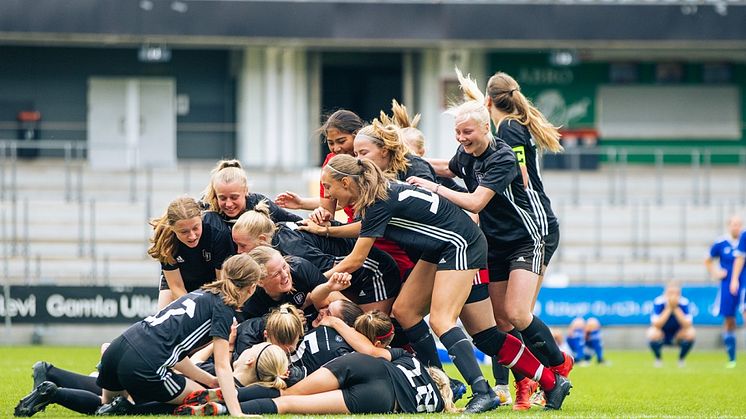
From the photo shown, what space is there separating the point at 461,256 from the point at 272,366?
1.46m

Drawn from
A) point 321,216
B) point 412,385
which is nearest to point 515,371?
point 412,385

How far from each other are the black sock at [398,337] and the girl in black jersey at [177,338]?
162cm

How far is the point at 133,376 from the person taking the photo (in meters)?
7.71

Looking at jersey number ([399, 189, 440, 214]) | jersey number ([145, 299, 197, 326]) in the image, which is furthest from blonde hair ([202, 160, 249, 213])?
jersey number ([145, 299, 197, 326])

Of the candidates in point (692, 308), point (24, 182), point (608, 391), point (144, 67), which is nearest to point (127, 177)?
point (24, 182)

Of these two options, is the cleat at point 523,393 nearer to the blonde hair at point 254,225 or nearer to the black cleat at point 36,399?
the blonde hair at point 254,225

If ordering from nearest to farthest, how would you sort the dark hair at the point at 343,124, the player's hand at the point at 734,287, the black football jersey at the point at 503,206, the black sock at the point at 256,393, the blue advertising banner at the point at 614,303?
the black sock at the point at 256,393 < the black football jersey at the point at 503,206 < the dark hair at the point at 343,124 < the player's hand at the point at 734,287 < the blue advertising banner at the point at 614,303

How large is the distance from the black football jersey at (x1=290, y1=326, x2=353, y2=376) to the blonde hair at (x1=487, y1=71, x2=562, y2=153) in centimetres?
201

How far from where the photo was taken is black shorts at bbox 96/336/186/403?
7680 millimetres

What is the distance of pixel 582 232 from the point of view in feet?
73.4

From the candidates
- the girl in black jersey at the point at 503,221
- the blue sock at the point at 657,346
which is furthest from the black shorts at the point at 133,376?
the blue sock at the point at 657,346

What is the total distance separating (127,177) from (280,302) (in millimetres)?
15214

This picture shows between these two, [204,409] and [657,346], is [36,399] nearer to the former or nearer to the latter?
[204,409]

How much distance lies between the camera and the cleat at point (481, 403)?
827cm
